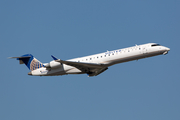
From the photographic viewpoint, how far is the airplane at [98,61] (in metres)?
28.0

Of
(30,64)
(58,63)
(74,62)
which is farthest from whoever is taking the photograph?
(30,64)

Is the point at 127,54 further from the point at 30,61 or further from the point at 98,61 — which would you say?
the point at 30,61

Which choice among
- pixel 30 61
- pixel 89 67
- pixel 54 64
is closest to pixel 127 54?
pixel 89 67

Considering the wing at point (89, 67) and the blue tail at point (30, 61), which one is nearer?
the wing at point (89, 67)

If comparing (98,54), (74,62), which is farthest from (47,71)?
(98,54)

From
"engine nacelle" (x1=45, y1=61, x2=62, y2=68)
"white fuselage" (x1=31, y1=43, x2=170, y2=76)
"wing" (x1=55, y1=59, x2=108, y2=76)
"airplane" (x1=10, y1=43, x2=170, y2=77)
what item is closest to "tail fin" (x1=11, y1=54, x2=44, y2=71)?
"airplane" (x1=10, y1=43, x2=170, y2=77)

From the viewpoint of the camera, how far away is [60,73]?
97.6ft

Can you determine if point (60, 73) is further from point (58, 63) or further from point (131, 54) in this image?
point (131, 54)

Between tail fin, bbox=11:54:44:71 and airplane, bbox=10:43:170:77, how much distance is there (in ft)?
2.84

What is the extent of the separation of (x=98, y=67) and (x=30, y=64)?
824 cm

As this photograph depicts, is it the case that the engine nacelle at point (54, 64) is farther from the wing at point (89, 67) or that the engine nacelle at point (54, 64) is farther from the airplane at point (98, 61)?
the wing at point (89, 67)

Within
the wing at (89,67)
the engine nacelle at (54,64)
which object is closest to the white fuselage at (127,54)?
the wing at (89,67)

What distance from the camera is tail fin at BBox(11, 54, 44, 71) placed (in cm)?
3138

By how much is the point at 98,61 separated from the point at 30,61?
8.35 meters
